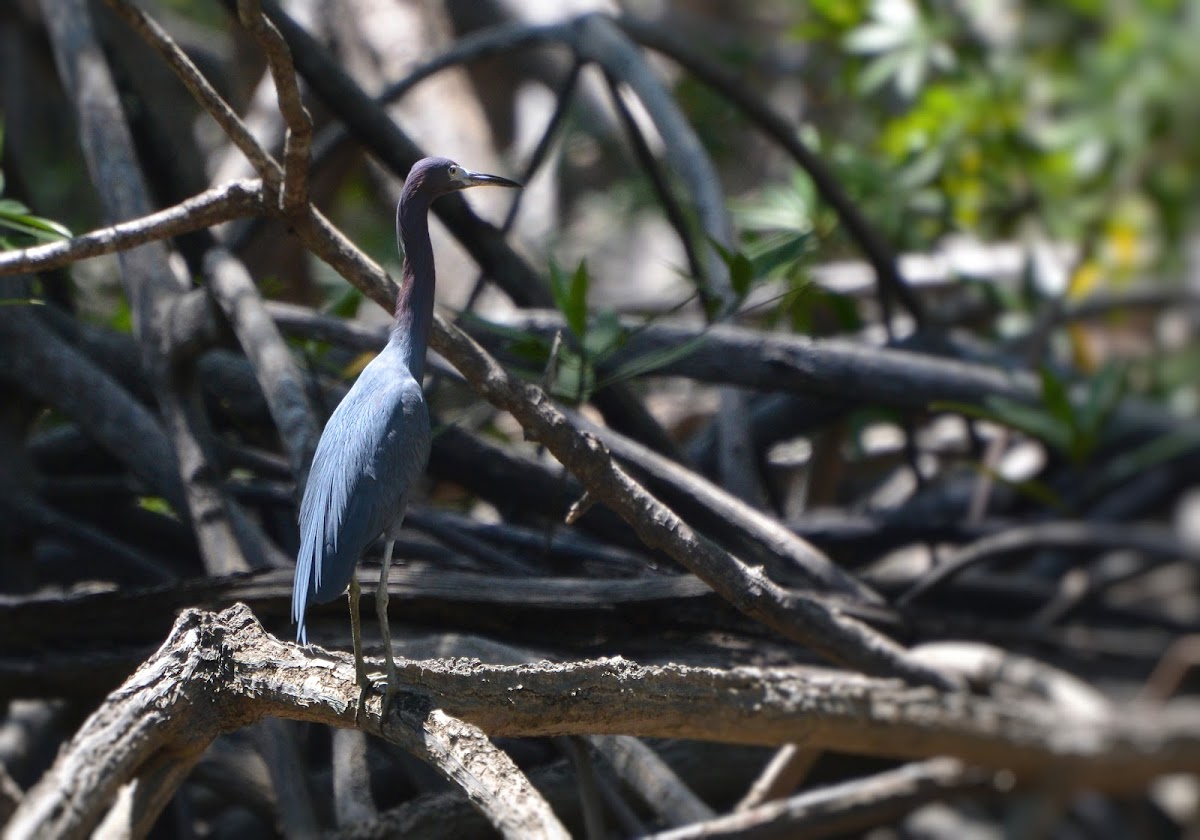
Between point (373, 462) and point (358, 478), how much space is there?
0.06 ft

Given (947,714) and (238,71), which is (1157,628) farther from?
(238,71)

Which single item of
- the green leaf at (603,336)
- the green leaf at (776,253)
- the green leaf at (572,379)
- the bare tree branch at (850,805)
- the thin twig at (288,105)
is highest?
the green leaf at (776,253)

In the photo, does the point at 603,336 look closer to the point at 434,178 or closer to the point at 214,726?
the point at 434,178

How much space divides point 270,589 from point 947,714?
110 centimetres

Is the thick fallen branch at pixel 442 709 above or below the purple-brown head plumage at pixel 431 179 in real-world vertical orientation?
below

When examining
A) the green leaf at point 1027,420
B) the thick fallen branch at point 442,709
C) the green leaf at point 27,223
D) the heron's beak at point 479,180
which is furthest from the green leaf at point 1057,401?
the green leaf at point 27,223

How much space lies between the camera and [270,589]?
56.0 inches

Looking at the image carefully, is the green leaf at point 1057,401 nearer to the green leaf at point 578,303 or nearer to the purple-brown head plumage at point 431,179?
the green leaf at point 578,303

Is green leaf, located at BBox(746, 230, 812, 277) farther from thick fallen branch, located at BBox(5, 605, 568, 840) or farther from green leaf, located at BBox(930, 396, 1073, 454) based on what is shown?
thick fallen branch, located at BBox(5, 605, 568, 840)

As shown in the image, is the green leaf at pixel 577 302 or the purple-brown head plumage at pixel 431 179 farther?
the green leaf at pixel 577 302

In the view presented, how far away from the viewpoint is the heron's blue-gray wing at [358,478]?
1.04 metres

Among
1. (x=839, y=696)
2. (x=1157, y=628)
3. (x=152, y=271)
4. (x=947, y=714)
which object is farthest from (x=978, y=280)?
(x=152, y=271)

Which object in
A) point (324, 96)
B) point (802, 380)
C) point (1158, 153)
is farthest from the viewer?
point (1158, 153)

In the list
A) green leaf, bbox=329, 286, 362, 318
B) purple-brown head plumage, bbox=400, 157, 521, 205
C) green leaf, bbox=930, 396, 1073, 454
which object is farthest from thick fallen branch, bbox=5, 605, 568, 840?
green leaf, bbox=930, 396, 1073, 454
